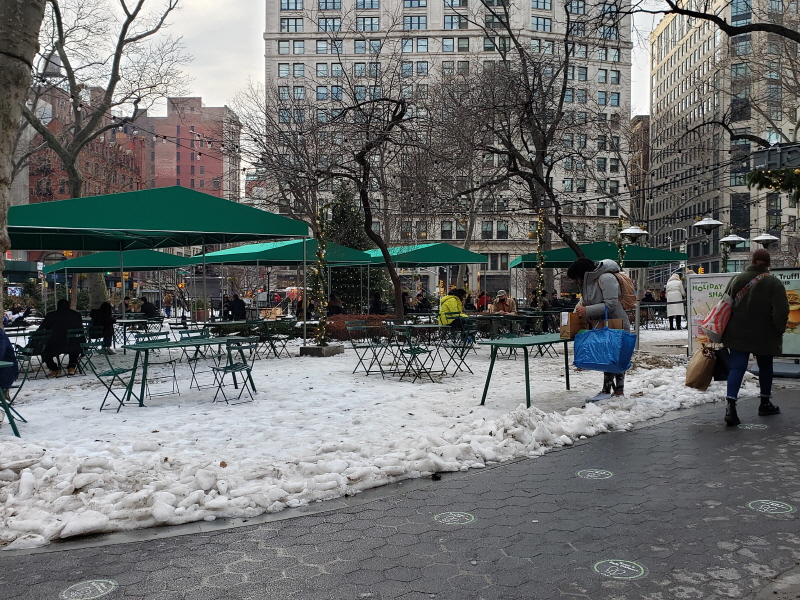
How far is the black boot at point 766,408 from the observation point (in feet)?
26.1

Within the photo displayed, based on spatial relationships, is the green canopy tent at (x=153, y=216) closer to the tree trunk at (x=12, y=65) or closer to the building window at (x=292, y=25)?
the tree trunk at (x=12, y=65)

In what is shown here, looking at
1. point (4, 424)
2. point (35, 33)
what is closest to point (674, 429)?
point (4, 424)

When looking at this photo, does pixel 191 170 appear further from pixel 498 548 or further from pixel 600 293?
pixel 498 548

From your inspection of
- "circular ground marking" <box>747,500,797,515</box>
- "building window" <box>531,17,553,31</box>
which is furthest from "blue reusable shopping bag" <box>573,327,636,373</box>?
"building window" <box>531,17,553,31</box>

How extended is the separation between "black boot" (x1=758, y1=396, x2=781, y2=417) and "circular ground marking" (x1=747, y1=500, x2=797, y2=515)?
354 centimetres

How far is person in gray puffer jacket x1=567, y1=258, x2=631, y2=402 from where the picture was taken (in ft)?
27.9

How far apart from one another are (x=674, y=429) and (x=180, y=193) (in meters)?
9.57

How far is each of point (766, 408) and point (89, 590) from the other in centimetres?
721

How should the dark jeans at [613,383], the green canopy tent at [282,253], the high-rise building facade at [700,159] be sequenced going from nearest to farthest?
the dark jeans at [613,383], the green canopy tent at [282,253], the high-rise building facade at [700,159]

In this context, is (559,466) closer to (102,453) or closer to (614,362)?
(614,362)

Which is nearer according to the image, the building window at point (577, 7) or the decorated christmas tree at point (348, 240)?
the building window at point (577, 7)

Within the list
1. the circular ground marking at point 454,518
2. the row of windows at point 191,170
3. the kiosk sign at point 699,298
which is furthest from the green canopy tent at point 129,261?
the row of windows at point 191,170

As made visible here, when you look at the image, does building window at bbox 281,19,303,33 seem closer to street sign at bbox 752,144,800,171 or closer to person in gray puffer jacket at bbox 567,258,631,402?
street sign at bbox 752,144,800,171

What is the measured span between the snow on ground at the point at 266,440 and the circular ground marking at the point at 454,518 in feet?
2.94
